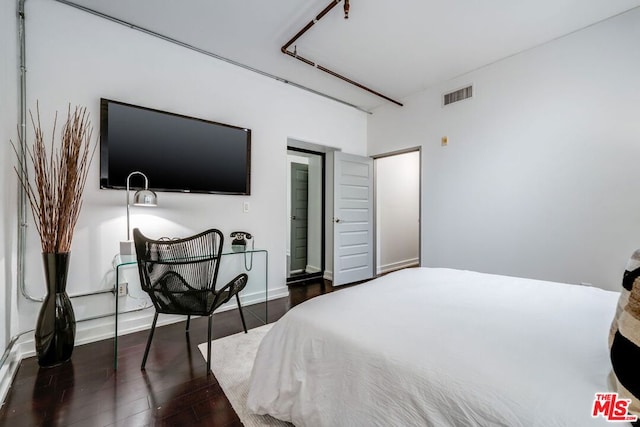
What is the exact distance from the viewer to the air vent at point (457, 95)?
314cm

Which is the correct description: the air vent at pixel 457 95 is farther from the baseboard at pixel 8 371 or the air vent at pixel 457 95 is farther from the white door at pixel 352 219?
the baseboard at pixel 8 371

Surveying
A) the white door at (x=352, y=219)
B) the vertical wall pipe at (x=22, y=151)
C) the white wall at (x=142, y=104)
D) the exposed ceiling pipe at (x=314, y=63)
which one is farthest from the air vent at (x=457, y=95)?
the vertical wall pipe at (x=22, y=151)

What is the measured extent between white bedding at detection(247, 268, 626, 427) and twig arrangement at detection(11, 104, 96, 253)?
1.73 metres

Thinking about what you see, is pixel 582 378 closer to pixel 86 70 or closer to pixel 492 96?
pixel 492 96

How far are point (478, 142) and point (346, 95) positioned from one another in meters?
1.83

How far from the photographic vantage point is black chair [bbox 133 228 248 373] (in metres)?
1.76

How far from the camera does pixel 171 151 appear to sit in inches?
101

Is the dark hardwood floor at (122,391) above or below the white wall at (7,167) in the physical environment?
below

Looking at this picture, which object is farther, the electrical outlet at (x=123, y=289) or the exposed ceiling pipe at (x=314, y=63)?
the electrical outlet at (x=123, y=289)

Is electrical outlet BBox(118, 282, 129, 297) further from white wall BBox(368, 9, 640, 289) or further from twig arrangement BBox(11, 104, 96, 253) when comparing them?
white wall BBox(368, 9, 640, 289)

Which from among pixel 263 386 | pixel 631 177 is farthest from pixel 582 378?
pixel 631 177

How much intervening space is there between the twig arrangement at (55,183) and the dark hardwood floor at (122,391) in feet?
2.72

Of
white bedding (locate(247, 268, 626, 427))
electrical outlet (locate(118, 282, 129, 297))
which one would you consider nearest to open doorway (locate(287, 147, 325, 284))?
electrical outlet (locate(118, 282, 129, 297))

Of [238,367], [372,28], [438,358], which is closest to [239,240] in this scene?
[238,367]
